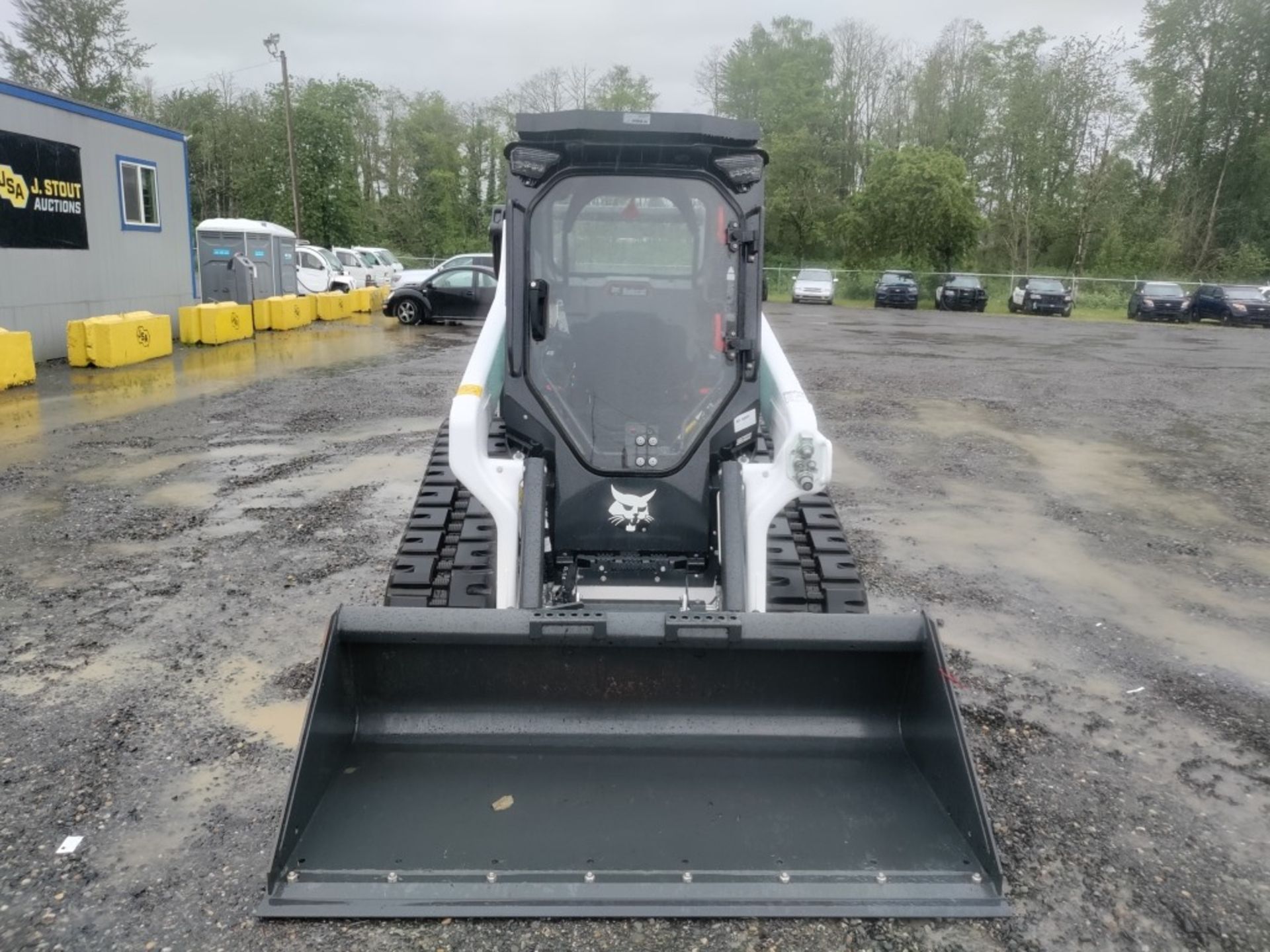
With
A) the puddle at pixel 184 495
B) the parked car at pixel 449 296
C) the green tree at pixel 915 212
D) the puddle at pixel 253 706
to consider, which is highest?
the green tree at pixel 915 212

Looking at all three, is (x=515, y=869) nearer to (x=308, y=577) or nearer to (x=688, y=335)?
(x=688, y=335)

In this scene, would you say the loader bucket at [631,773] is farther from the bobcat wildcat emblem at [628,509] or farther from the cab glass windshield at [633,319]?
the cab glass windshield at [633,319]

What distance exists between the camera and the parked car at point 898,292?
38594mm

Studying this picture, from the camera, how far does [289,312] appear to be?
23.0 m

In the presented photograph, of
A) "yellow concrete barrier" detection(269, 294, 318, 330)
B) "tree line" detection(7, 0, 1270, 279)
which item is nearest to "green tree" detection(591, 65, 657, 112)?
"tree line" detection(7, 0, 1270, 279)

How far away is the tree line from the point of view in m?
46.0

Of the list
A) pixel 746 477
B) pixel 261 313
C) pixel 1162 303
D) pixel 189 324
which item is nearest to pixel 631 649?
pixel 746 477

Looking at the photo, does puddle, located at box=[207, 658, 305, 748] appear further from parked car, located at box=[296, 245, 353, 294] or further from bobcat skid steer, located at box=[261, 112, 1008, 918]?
parked car, located at box=[296, 245, 353, 294]

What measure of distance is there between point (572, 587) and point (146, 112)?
56.8 m

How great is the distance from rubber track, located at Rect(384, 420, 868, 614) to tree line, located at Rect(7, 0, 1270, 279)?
42446 millimetres

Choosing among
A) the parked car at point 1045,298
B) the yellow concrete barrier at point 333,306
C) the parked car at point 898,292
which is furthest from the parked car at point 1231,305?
the yellow concrete barrier at point 333,306

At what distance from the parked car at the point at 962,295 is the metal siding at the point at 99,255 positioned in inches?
1073

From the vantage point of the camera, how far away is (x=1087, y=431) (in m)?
12.2

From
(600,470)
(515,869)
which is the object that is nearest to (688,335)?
(600,470)
